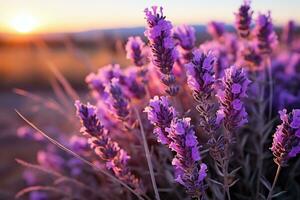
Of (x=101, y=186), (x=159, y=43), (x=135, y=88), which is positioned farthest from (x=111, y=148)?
(x=101, y=186)

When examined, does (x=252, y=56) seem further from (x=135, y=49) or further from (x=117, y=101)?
(x=117, y=101)

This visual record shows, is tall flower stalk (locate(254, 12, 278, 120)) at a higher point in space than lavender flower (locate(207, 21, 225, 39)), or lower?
→ higher

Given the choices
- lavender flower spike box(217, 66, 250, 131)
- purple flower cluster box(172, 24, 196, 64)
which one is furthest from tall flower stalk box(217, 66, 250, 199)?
purple flower cluster box(172, 24, 196, 64)

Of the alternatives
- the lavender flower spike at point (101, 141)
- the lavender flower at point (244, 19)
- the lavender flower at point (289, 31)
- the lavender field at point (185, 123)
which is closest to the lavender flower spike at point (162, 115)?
the lavender field at point (185, 123)

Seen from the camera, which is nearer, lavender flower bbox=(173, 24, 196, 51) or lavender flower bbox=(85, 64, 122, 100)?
lavender flower bbox=(173, 24, 196, 51)

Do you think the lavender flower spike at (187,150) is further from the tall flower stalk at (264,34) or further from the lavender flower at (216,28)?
the lavender flower at (216,28)

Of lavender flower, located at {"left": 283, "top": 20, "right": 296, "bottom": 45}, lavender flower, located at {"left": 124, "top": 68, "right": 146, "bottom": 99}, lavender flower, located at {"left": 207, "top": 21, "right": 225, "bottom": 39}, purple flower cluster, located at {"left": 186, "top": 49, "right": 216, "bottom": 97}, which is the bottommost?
lavender flower, located at {"left": 283, "top": 20, "right": 296, "bottom": 45}

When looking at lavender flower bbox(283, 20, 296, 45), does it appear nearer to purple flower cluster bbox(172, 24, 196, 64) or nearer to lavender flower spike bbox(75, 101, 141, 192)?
purple flower cluster bbox(172, 24, 196, 64)
